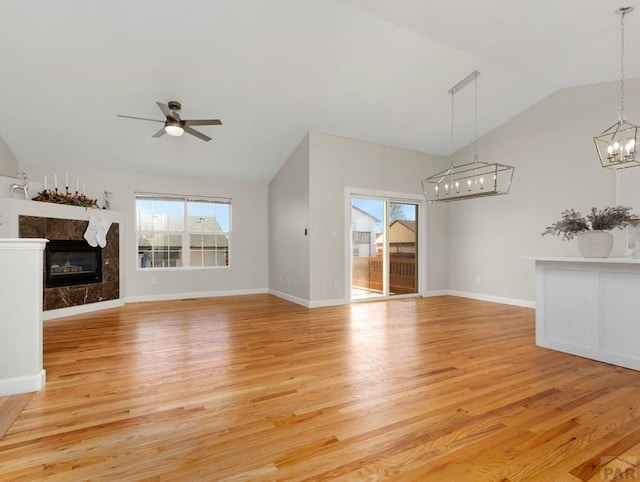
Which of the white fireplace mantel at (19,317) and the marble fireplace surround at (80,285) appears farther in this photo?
the marble fireplace surround at (80,285)

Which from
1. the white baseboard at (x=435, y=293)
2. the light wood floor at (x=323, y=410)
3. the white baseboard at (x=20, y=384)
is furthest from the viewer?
the white baseboard at (x=435, y=293)

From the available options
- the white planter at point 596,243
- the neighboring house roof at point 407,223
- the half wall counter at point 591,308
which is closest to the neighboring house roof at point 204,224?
the neighboring house roof at point 407,223

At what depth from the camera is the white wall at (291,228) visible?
561cm

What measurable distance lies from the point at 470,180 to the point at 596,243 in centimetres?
142

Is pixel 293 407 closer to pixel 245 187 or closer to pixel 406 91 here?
pixel 406 91

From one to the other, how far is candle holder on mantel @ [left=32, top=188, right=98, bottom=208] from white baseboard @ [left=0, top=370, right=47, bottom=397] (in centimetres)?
369

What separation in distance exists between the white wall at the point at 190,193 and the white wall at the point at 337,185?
212cm

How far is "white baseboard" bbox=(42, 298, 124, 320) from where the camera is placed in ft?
15.3

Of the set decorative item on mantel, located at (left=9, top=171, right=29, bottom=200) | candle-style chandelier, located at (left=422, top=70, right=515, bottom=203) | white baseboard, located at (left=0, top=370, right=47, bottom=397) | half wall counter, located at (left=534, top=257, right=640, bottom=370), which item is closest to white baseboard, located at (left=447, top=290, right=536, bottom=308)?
candle-style chandelier, located at (left=422, top=70, right=515, bottom=203)

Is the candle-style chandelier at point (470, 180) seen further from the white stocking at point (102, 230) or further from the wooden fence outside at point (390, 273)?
the white stocking at point (102, 230)

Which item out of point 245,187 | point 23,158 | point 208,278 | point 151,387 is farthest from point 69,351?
point 245,187

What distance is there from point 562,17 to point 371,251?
164 inches

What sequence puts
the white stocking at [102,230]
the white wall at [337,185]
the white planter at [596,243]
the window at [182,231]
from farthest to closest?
the window at [182,231] < the white wall at [337,185] < the white stocking at [102,230] < the white planter at [596,243]

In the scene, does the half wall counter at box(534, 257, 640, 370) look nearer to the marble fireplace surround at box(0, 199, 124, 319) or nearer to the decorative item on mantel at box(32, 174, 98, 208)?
the marble fireplace surround at box(0, 199, 124, 319)
